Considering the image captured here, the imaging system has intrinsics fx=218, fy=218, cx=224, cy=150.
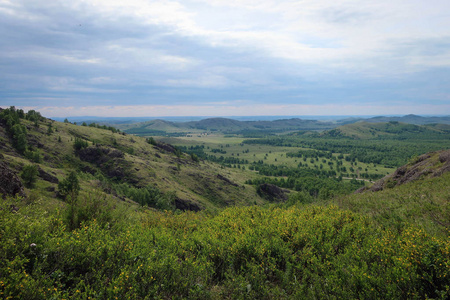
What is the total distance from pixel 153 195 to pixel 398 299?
88.5 meters

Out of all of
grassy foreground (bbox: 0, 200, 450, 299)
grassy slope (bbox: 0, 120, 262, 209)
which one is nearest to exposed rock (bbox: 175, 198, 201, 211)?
grassy slope (bbox: 0, 120, 262, 209)

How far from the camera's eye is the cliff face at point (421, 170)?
90.1ft

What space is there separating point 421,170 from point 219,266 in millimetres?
34989

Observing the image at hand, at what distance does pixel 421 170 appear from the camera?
101 feet

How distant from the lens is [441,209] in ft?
44.2

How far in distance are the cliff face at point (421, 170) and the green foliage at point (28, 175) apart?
6639cm

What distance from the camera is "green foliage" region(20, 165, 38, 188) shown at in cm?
4701

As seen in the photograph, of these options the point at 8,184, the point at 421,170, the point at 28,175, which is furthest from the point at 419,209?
the point at 28,175

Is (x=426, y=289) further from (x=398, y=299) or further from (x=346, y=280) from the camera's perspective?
(x=346, y=280)

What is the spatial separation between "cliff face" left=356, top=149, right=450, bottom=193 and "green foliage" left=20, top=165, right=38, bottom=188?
6639cm

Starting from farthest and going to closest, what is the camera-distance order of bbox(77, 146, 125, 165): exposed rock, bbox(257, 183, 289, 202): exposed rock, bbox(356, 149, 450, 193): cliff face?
bbox(257, 183, 289, 202): exposed rock < bbox(77, 146, 125, 165): exposed rock < bbox(356, 149, 450, 193): cliff face

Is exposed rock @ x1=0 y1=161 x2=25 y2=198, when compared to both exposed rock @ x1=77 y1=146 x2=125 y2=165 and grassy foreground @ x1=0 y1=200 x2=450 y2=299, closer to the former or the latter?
grassy foreground @ x1=0 y1=200 x2=450 y2=299

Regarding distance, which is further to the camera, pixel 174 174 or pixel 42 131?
pixel 174 174

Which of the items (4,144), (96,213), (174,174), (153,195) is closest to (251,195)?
(174,174)
